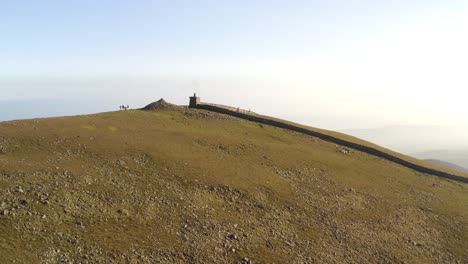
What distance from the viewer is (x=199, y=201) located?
1272 inches

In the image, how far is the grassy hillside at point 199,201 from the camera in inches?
1006

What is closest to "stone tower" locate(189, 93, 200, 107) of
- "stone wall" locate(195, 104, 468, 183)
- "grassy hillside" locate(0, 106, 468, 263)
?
"stone wall" locate(195, 104, 468, 183)

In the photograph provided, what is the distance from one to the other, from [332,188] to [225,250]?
18.0 meters

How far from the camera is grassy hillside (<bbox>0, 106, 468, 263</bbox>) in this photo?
25.5 meters

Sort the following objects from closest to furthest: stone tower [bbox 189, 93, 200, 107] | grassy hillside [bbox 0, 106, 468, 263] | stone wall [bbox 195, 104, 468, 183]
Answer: grassy hillside [bbox 0, 106, 468, 263]
stone wall [bbox 195, 104, 468, 183]
stone tower [bbox 189, 93, 200, 107]

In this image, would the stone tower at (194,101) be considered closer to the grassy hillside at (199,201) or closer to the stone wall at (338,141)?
the stone wall at (338,141)

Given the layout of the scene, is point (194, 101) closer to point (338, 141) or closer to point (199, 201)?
point (338, 141)

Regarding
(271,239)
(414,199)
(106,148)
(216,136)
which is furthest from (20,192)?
(414,199)

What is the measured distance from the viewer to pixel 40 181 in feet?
96.6

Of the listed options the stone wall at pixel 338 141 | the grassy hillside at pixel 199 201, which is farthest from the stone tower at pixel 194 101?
the grassy hillside at pixel 199 201

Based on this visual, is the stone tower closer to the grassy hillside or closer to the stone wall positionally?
the stone wall

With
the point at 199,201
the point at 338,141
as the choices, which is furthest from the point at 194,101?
the point at 199,201

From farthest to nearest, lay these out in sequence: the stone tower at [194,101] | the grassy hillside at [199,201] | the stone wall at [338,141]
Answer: the stone tower at [194,101] < the stone wall at [338,141] < the grassy hillside at [199,201]

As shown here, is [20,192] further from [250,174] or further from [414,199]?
[414,199]
